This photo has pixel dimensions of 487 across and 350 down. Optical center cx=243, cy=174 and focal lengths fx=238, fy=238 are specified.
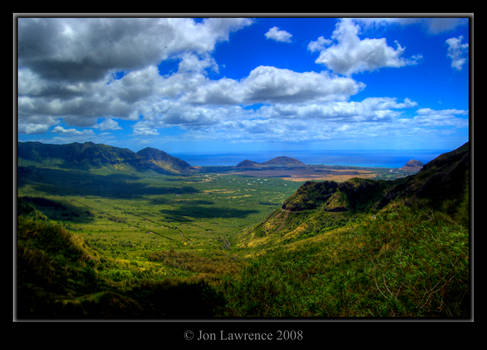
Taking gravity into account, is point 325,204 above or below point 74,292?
below

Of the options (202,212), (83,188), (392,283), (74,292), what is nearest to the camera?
(392,283)

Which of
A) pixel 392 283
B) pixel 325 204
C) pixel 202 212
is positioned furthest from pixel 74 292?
pixel 202 212

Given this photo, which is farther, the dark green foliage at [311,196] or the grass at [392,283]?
the dark green foliage at [311,196]

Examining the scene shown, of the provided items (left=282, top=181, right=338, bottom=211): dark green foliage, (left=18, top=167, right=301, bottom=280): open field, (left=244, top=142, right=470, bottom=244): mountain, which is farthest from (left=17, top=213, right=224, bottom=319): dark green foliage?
(left=282, top=181, right=338, bottom=211): dark green foliage

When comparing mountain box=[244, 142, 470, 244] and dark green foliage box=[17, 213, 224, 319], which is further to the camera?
mountain box=[244, 142, 470, 244]

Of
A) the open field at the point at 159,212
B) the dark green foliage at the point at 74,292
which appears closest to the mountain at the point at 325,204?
the open field at the point at 159,212

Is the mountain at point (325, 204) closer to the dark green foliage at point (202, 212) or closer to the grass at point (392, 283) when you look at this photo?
the dark green foliage at point (202, 212)

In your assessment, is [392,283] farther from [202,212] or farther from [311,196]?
[202,212]

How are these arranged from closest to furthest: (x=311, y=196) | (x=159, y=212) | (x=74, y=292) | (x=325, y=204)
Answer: (x=74, y=292) → (x=325, y=204) → (x=311, y=196) → (x=159, y=212)

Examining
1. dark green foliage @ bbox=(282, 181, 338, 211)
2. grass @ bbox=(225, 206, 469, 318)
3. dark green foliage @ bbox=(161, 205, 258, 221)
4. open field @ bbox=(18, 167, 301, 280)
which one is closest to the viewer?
grass @ bbox=(225, 206, 469, 318)

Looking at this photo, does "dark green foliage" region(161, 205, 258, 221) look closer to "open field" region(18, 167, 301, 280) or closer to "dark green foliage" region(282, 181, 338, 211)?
"open field" region(18, 167, 301, 280)
